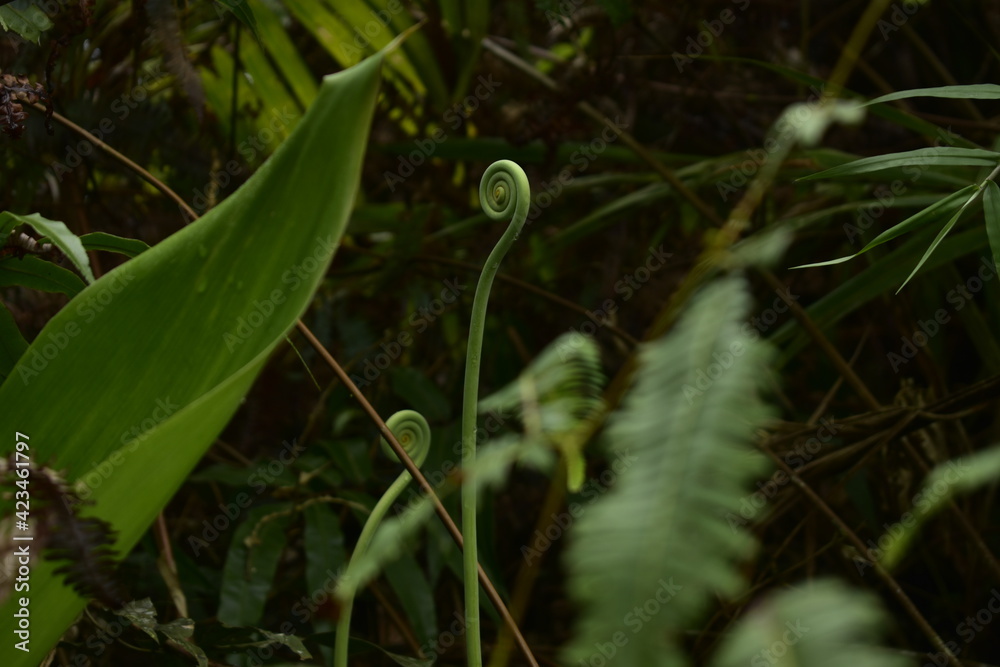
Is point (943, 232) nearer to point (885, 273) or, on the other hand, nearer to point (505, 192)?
point (505, 192)

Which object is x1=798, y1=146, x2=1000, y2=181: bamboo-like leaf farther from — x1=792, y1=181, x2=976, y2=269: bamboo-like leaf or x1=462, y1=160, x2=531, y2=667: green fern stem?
x1=462, y1=160, x2=531, y2=667: green fern stem

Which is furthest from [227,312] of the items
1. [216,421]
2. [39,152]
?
[39,152]

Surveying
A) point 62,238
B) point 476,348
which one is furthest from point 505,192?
point 62,238

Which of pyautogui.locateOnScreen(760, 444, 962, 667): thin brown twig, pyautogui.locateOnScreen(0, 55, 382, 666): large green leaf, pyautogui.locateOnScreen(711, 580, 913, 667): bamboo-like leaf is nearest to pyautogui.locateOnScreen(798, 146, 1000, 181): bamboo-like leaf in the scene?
pyautogui.locateOnScreen(760, 444, 962, 667): thin brown twig

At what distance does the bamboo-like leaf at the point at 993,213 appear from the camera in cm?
48

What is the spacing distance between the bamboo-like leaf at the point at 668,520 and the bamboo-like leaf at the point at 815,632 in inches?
0.5

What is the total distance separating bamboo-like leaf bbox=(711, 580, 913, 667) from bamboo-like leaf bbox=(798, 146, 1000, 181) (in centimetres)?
42

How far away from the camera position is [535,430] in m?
0.24

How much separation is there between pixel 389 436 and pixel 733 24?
1132 millimetres

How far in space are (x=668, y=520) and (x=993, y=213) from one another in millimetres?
456

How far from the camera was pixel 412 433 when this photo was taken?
51cm

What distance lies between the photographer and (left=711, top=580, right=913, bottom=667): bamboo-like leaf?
0.14 m

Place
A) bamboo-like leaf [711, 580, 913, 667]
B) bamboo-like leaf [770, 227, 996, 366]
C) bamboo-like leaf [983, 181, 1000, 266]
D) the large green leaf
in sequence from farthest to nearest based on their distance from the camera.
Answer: bamboo-like leaf [770, 227, 996, 366]
bamboo-like leaf [983, 181, 1000, 266]
the large green leaf
bamboo-like leaf [711, 580, 913, 667]

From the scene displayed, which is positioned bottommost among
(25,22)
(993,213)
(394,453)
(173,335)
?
(993,213)
